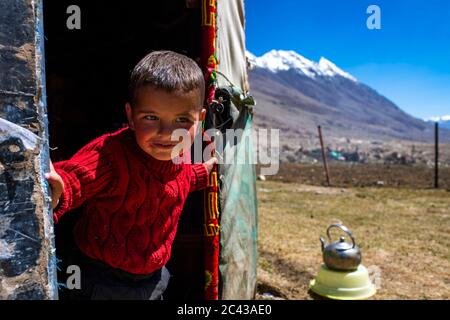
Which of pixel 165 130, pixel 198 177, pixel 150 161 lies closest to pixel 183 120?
pixel 165 130

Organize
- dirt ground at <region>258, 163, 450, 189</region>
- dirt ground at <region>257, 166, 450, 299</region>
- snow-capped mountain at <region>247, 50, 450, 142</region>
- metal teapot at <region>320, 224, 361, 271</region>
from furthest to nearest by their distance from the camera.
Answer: snow-capped mountain at <region>247, 50, 450, 142</region>
dirt ground at <region>258, 163, 450, 189</region>
dirt ground at <region>257, 166, 450, 299</region>
metal teapot at <region>320, 224, 361, 271</region>

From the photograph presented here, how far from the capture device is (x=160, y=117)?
1.38 meters

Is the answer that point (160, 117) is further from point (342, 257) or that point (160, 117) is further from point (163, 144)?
point (342, 257)

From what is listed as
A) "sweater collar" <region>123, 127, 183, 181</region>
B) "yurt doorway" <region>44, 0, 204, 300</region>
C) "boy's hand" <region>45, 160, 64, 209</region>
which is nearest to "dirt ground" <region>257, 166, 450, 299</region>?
"yurt doorway" <region>44, 0, 204, 300</region>

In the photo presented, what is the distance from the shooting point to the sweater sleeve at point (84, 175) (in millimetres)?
1192

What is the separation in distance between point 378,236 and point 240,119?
4.01 metres

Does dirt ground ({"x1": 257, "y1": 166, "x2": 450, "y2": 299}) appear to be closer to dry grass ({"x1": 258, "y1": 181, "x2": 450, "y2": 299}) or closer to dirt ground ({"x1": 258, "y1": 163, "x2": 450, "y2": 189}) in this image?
dry grass ({"x1": 258, "y1": 181, "x2": 450, "y2": 299})

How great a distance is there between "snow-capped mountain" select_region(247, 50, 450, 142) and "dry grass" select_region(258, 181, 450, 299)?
56640mm

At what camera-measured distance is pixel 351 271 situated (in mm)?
3246

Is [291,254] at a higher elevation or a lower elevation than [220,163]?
lower

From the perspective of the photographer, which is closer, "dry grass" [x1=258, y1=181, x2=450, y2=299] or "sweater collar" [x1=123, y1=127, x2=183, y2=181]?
"sweater collar" [x1=123, y1=127, x2=183, y2=181]

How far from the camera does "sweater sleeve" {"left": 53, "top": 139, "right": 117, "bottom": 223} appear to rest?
119 cm
